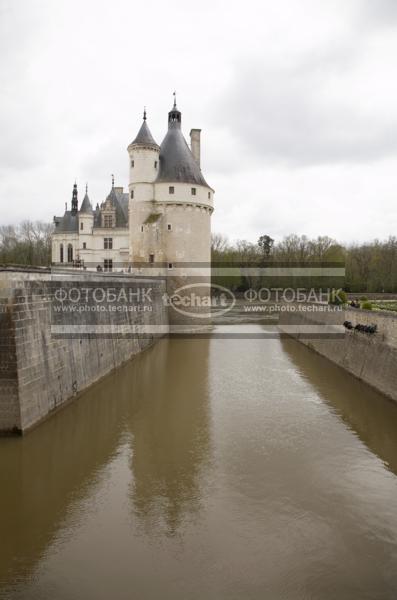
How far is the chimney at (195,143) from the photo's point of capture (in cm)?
3011

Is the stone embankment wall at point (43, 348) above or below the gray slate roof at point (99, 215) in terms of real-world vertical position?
below

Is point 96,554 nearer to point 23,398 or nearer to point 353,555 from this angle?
point 353,555

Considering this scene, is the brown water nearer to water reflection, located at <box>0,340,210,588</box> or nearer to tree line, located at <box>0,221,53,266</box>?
water reflection, located at <box>0,340,210,588</box>

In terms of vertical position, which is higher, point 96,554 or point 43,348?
point 43,348

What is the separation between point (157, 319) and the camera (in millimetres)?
24109

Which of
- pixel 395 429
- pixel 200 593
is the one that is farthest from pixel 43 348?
pixel 395 429

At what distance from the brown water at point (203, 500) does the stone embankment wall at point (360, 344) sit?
79 cm

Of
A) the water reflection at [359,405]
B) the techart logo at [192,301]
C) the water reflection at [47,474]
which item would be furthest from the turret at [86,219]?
the water reflection at [47,474]

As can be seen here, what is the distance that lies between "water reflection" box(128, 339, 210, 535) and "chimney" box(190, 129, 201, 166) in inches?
702

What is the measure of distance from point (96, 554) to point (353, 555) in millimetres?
3121

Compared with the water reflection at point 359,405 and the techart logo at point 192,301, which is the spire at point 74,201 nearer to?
the techart logo at point 192,301

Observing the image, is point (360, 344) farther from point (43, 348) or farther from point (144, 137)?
point (144, 137)

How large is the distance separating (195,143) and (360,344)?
65.5ft

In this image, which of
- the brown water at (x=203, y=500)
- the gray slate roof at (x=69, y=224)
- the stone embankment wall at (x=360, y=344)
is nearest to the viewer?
the brown water at (x=203, y=500)
